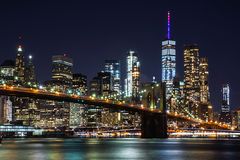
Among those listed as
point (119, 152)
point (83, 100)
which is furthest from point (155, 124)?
point (119, 152)

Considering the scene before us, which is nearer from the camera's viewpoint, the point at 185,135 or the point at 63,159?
the point at 63,159

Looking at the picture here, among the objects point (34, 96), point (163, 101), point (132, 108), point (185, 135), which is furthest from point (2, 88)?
point (185, 135)

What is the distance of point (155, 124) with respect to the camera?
98875mm

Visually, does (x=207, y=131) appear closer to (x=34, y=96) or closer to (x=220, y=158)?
(x=34, y=96)

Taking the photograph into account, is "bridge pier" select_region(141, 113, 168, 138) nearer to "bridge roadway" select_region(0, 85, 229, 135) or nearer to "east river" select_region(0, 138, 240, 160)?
"bridge roadway" select_region(0, 85, 229, 135)

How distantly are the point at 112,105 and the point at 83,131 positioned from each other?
82.0 m

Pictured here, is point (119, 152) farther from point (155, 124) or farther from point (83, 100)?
point (155, 124)

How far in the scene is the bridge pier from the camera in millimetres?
98688

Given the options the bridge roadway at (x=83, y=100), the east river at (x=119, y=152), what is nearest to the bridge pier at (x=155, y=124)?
the bridge roadway at (x=83, y=100)

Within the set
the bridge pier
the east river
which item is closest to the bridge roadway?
the bridge pier

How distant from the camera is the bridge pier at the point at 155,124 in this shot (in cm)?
9869

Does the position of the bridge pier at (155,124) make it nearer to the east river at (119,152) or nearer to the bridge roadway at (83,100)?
the bridge roadway at (83,100)

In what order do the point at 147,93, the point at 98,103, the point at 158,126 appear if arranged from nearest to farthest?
the point at 98,103, the point at 158,126, the point at 147,93

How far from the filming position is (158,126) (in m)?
98.2
